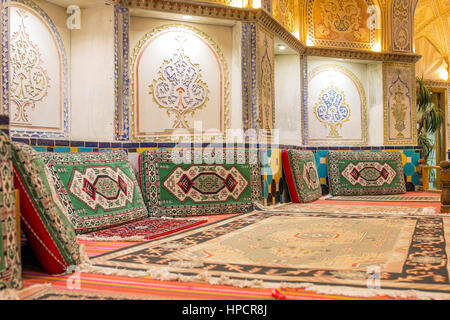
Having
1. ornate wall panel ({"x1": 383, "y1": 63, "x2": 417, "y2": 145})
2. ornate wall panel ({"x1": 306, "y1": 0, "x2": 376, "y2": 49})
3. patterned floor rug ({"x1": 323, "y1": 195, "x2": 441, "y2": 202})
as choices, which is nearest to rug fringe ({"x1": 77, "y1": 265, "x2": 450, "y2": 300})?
patterned floor rug ({"x1": 323, "y1": 195, "x2": 441, "y2": 202})

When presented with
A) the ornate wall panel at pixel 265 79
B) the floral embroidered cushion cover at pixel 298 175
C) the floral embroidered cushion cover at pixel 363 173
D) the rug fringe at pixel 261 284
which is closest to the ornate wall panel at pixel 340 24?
the ornate wall panel at pixel 265 79

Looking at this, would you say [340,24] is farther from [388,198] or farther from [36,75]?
[36,75]

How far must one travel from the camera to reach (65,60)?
445cm

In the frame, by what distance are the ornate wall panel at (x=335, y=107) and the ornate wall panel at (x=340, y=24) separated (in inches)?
17.3

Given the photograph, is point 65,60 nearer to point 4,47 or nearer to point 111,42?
point 111,42

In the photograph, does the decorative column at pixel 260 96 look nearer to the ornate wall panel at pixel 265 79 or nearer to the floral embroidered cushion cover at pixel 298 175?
the ornate wall panel at pixel 265 79

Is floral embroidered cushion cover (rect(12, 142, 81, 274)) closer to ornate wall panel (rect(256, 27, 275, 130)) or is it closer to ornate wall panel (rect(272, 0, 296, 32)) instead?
ornate wall panel (rect(256, 27, 275, 130))

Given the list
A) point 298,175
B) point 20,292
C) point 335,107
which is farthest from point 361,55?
point 20,292

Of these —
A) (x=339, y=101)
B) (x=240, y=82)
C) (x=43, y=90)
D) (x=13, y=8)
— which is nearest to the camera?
(x=13, y=8)

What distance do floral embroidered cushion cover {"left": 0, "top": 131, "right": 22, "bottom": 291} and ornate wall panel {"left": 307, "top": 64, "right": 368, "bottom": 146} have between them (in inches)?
217

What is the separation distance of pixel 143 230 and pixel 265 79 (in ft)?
9.26

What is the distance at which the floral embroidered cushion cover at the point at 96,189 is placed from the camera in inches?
127
